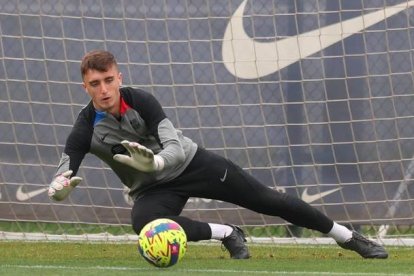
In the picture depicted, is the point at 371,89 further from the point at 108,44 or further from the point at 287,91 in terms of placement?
the point at 108,44

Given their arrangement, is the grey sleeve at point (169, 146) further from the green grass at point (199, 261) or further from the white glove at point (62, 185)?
the green grass at point (199, 261)

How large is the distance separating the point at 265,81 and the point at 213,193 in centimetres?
291

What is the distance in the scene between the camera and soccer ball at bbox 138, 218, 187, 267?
299 inches

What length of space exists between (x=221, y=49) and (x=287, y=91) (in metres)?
0.70

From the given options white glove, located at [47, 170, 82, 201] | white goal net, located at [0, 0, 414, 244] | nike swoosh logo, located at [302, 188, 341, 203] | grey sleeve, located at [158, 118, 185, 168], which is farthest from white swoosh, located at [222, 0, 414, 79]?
white glove, located at [47, 170, 82, 201]

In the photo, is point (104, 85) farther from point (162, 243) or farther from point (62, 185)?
point (162, 243)

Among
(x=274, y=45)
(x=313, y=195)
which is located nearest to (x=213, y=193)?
(x=313, y=195)

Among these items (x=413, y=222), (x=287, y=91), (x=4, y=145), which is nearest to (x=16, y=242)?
(x=4, y=145)

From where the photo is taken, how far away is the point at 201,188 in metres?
8.64

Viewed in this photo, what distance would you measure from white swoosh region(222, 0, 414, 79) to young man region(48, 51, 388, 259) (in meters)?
2.72

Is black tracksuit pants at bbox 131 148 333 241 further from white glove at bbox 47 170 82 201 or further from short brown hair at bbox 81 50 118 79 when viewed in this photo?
short brown hair at bbox 81 50 118 79

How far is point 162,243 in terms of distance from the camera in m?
7.58

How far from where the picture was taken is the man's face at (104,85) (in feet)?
26.3

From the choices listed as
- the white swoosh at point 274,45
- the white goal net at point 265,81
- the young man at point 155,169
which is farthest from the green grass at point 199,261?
the white swoosh at point 274,45
